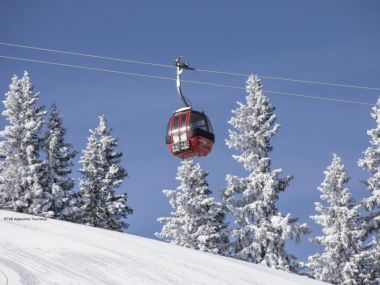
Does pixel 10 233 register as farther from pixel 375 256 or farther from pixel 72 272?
pixel 375 256

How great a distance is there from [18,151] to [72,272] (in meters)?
26.5

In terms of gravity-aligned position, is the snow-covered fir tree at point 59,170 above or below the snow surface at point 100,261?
above

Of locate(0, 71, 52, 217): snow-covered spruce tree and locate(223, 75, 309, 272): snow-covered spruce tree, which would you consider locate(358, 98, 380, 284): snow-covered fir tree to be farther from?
locate(0, 71, 52, 217): snow-covered spruce tree

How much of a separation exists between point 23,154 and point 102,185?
6.20 m

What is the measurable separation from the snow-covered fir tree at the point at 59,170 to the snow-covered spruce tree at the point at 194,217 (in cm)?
615

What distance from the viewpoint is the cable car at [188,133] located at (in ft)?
79.4

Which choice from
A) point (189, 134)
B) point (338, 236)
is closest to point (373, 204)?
point (338, 236)

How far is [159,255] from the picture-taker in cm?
Answer: 2273

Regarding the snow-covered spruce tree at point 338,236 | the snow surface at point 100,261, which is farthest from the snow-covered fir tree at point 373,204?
the snow surface at point 100,261

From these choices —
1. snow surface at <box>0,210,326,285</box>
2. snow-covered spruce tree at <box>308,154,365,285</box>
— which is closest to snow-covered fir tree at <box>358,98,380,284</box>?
snow-covered spruce tree at <box>308,154,365,285</box>

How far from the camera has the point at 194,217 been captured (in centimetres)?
4150

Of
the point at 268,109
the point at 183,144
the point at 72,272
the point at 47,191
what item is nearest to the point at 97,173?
the point at 47,191

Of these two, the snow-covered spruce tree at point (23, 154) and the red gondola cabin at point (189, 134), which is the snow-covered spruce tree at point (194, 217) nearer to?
the snow-covered spruce tree at point (23, 154)

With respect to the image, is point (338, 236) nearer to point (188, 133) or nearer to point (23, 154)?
point (188, 133)
